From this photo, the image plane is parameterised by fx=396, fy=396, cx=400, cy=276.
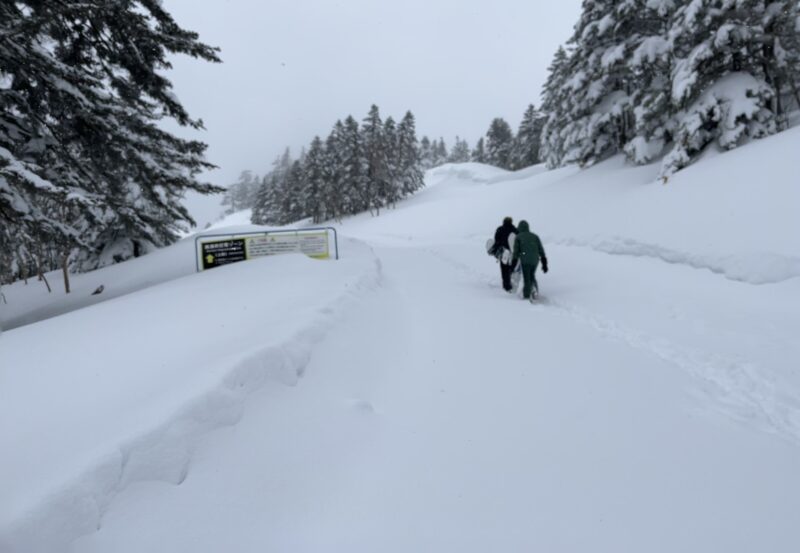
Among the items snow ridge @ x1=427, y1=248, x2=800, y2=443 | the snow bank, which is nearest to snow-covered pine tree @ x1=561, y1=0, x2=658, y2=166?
snow ridge @ x1=427, y1=248, x2=800, y2=443

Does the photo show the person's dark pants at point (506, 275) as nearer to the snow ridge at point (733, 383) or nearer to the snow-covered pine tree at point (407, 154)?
the snow ridge at point (733, 383)

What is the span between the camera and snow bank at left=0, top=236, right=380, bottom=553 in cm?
233

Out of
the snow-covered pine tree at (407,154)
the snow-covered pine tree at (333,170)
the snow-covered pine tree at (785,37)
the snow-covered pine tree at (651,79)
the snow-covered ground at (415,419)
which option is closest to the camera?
the snow-covered ground at (415,419)

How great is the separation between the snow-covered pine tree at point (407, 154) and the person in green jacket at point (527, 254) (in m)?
48.1

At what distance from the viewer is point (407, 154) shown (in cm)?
5681

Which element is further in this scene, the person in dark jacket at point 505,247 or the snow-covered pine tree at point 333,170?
the snow-covered pine tree at point 333,170

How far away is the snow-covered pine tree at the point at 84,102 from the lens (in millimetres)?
7434

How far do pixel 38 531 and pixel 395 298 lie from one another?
7.00 meters

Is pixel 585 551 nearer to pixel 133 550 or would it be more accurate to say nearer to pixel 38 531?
pixel 133 550

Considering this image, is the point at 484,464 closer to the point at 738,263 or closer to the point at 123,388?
the point at 123,388

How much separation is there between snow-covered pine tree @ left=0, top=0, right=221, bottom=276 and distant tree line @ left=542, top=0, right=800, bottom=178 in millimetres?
13692

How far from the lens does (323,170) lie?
52062 millimetres

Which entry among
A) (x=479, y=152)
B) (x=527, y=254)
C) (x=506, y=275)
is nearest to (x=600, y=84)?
(x=506, y=275)

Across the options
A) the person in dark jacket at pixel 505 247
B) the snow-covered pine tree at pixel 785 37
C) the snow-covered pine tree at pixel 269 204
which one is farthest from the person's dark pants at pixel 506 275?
the snow-covered pine tree at pixel 269 204
